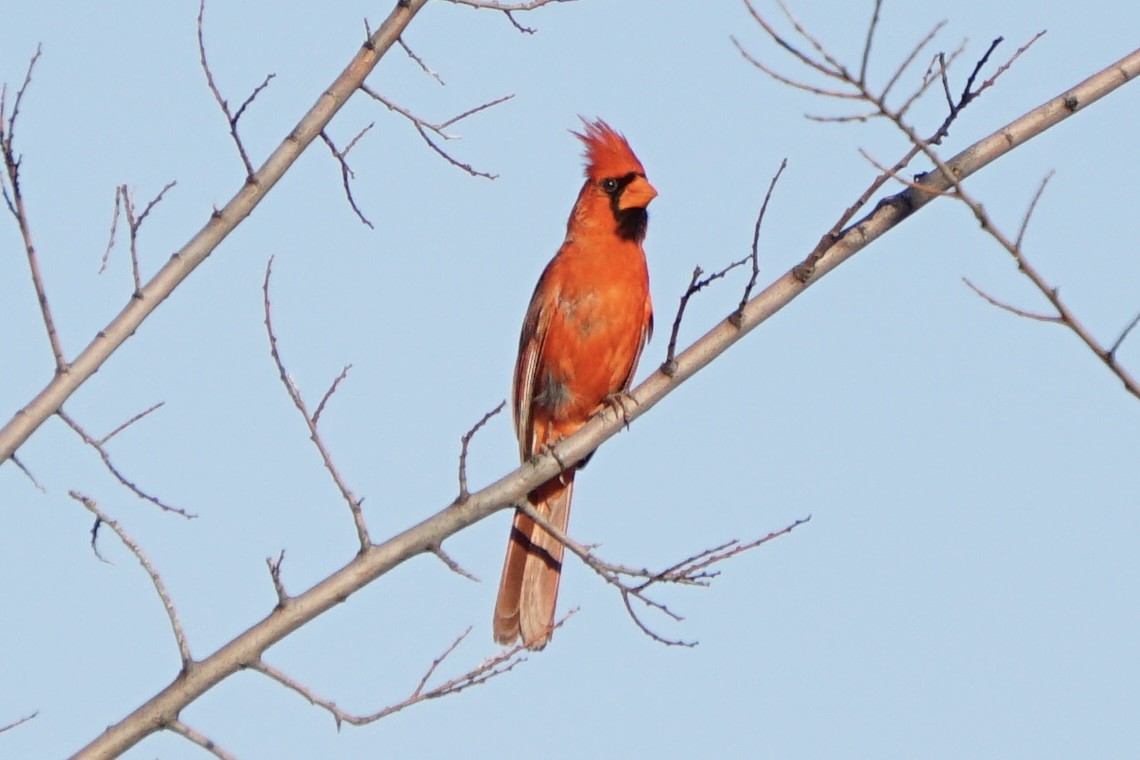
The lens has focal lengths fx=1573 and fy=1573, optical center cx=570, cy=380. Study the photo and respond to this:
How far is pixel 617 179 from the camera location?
17.7ft

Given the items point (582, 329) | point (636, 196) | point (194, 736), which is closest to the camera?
point (194, 736)

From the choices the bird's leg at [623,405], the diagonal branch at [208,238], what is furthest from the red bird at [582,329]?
the diagonal branch at [208,238]

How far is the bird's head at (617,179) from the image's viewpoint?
209 inches

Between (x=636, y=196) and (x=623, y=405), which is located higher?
(x=636, y=196)

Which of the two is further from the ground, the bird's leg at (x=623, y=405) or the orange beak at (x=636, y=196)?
the orange beak at (x=636, y=196)

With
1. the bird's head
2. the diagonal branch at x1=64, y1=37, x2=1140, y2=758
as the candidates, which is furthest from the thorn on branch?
the bird's head

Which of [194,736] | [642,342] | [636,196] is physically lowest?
[194,736]

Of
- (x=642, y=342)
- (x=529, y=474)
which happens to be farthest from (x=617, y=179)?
Result: (x=529, y=474)

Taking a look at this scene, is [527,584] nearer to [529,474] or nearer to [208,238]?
[529,474]

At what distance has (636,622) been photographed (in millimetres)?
3658

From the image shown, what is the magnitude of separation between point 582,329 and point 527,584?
86 cm

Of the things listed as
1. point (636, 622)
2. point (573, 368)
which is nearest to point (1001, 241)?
point (636, 622)

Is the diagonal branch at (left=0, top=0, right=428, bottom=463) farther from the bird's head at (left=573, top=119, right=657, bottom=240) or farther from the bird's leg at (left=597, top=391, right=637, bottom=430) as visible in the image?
the bird's head at (left=573, top=119, right=657, bottom=240)

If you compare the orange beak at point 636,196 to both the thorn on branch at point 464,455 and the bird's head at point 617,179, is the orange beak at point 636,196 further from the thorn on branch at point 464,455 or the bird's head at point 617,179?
the thorn on branch at point 464,455
